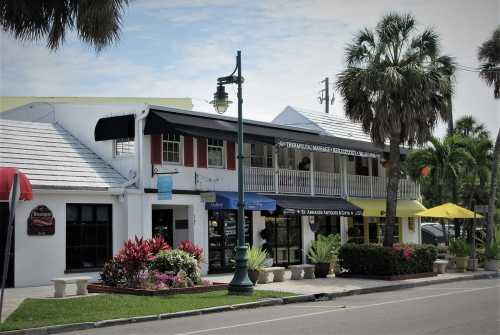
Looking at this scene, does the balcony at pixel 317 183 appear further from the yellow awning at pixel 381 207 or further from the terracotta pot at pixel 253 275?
the terracotta pot at pixel 253 275

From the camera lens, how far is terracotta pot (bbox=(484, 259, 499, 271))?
91.8 ft

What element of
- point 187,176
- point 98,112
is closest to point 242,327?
point 187,176

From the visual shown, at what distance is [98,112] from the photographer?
24531mm

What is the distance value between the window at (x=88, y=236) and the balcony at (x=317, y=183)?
612 centimetres

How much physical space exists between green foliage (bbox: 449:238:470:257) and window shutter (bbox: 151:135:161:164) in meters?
12.5

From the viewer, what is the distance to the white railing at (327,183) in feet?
98.2

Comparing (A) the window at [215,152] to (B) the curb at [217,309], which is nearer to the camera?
(B) the curb at [217,309]

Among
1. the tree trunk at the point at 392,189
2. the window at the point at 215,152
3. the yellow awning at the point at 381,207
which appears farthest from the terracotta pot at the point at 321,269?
the yellow awning at the point at 381,207

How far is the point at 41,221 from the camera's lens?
68.1 feet

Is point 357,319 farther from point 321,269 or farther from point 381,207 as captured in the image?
point 381,207

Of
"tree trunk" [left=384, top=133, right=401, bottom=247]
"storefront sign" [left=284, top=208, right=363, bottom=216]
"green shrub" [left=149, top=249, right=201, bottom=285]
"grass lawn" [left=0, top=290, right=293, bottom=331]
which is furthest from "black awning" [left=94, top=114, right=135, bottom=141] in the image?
"tree trunk" [left=384, top=133, right=401, bottom=247]

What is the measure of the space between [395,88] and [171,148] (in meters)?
8.02

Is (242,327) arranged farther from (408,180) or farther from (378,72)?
(408,180)

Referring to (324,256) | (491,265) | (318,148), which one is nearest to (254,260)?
(324,256)
